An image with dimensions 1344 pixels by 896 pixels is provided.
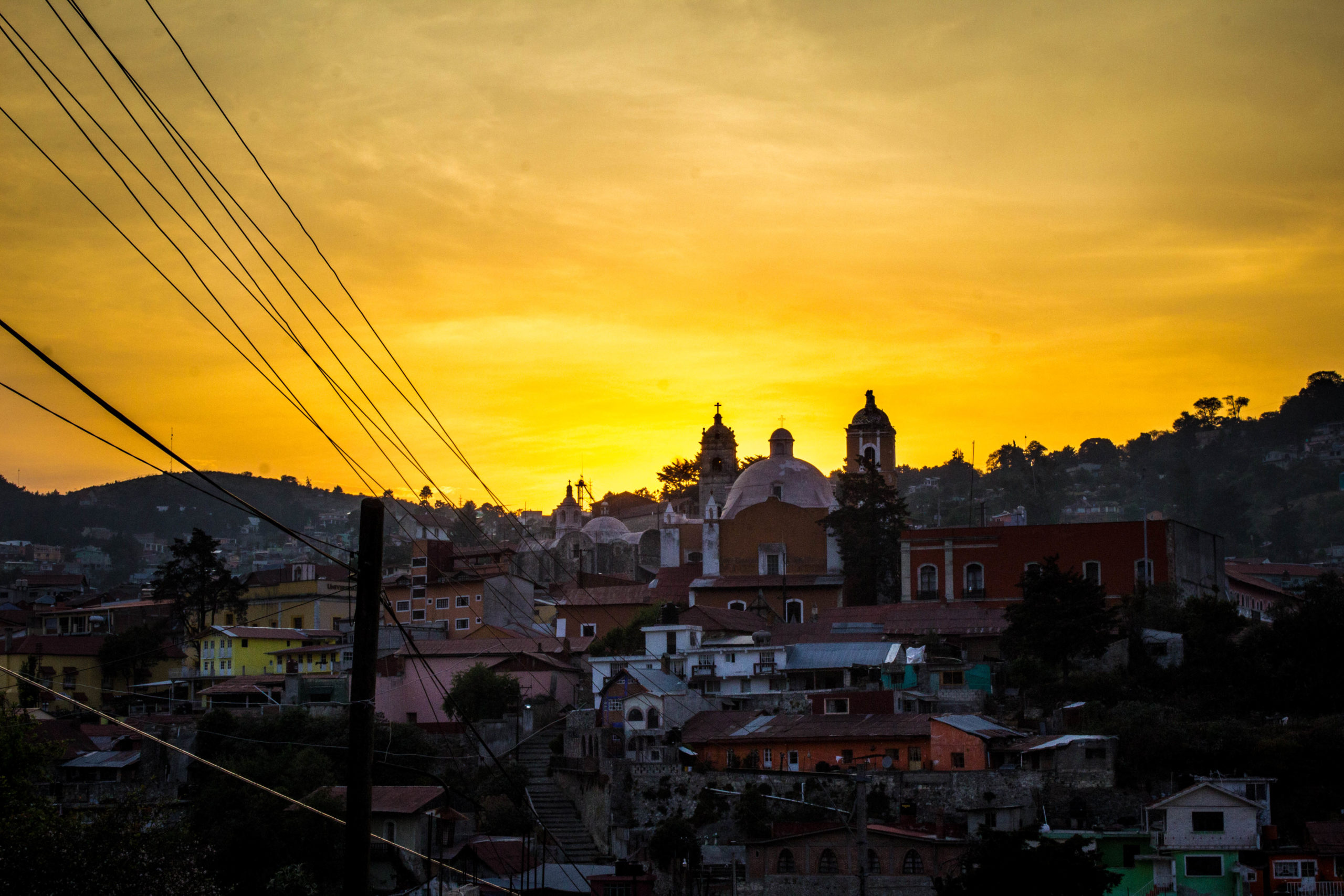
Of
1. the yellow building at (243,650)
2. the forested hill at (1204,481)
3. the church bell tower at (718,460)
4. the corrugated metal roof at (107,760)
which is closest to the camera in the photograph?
the corrugated metal roof at (107,760)

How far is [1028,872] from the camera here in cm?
2534

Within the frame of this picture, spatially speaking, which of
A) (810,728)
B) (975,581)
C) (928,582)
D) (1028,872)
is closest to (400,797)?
(810,728)

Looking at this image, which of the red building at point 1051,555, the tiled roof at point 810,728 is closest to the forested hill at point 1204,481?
the red building at point 1051,555

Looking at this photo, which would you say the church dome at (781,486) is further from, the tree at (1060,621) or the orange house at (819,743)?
the orange house at (819,743)

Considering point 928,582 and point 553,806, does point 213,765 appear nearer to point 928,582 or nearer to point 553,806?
point 553,806

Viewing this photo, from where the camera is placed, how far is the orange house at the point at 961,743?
35250 mm

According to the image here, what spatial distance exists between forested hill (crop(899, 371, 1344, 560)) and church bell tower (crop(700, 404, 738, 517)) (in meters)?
30.4

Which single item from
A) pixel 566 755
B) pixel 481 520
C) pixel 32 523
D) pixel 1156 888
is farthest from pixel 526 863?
pixel 32 523

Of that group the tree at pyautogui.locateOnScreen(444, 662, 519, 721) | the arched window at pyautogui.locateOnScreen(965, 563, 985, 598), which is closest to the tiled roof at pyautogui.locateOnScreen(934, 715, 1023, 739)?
the arched window at pyautogui.locateOnScreen(965, 563, 985, 598)

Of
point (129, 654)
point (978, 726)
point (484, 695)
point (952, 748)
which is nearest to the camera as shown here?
point (952, 748)

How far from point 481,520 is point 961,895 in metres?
142

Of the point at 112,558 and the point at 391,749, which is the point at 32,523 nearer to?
the point at 112,558

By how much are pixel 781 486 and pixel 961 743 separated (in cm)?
2584

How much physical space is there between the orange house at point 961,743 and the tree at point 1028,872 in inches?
332
